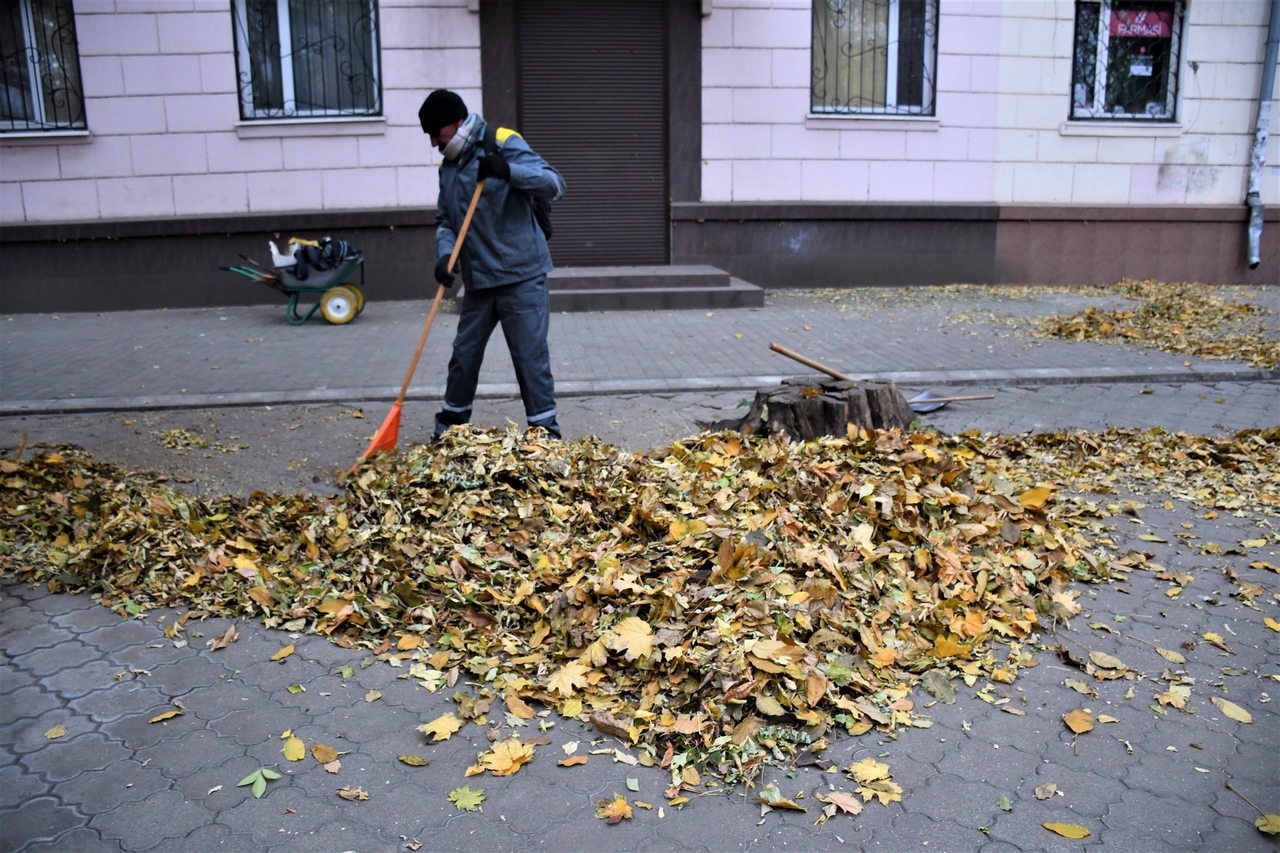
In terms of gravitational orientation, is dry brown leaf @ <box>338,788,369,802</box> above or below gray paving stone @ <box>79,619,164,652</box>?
below

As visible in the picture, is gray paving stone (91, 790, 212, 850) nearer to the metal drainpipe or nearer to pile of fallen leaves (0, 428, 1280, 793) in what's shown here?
pile of fallen leaves (0, 428, 1280, 793)

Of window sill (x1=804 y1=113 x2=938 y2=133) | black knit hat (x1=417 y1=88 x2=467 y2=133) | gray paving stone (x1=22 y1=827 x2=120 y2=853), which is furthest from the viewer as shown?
window sill (x1=804 y1=113 x2=938 y2=133)

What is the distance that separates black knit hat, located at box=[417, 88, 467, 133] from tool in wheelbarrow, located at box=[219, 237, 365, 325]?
519 centimetres

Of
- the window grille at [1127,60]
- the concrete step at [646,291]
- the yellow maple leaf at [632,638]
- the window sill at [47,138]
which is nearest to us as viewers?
the yellow maple leaf at [632,638]

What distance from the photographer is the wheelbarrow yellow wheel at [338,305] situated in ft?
34.8

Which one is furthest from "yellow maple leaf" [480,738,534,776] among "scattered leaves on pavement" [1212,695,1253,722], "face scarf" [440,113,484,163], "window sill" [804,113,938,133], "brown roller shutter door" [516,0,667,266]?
"window sill" [804,113,938,133]

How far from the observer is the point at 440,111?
219 inches

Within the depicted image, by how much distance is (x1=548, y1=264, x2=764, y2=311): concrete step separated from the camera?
11.3 meters

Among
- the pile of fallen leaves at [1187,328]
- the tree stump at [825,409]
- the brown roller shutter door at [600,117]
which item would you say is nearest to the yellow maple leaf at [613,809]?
the tree stump at [825,409]

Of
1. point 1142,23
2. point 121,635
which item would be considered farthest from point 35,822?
point 1142,23

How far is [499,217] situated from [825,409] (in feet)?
6.63

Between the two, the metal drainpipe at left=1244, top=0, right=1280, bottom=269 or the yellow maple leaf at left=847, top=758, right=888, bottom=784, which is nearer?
the yellow maple leaf at left=847, top=758, right=888, bottom=784

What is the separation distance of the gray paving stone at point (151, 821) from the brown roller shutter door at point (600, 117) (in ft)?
33.3

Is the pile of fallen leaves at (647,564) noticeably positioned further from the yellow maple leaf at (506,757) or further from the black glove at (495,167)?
the black glove at (495,167)
